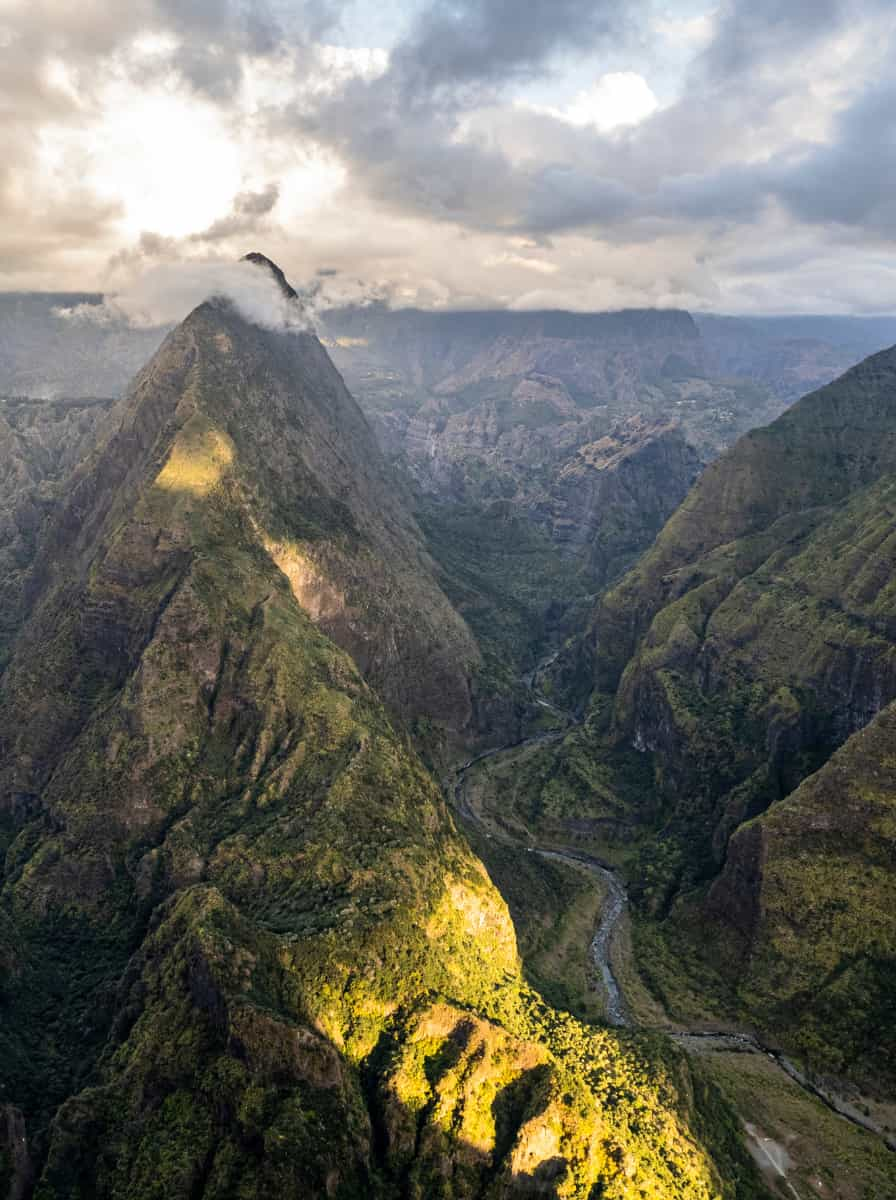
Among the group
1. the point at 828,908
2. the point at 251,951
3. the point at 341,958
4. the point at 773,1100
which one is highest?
the point at 251,951

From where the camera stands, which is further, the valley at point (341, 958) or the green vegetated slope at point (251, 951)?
the valley at point (341, 958)

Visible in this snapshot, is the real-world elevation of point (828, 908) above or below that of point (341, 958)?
below

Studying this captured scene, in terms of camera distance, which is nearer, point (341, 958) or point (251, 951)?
point (251, 951)

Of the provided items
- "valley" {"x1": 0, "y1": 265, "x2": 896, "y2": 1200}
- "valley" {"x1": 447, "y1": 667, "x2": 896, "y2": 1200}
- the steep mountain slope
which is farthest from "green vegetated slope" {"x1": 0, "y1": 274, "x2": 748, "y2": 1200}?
the steep mountain slope

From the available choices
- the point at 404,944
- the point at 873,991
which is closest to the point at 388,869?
the point at 404,944

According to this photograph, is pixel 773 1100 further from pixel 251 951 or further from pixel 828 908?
pixel 251 951

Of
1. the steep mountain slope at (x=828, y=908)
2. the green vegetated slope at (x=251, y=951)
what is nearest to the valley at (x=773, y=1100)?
the steep mountain slope at (x=828, y=908)

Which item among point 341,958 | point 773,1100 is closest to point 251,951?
point 341,958

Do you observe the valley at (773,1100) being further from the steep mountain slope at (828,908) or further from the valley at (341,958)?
the steep mountain slope at (828,908)

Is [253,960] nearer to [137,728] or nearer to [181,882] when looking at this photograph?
[181,882]
